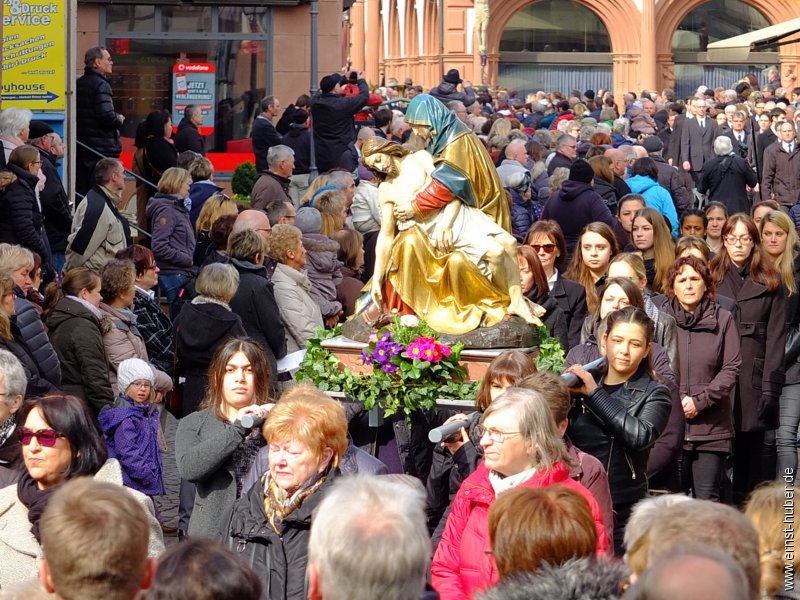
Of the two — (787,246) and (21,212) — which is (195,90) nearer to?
(21,212)

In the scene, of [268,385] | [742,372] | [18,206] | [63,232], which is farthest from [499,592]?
[63,232]

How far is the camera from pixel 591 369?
711 cm

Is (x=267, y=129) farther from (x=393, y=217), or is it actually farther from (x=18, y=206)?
(x=393, y=217)

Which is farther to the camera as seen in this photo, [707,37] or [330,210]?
[707,37]

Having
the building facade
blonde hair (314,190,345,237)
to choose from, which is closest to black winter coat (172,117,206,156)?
blonde hair (314,190,345,237)

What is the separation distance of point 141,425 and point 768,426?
3.94m

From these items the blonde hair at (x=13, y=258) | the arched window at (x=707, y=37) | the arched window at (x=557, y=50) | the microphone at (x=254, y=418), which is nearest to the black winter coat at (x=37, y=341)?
the blonde hair at (x=13, y=258)

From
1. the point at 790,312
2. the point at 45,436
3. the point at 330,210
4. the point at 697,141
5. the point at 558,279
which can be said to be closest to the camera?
the point at 45,436

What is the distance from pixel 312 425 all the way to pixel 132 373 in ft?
9.26

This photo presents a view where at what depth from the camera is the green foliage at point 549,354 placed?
28.0ft

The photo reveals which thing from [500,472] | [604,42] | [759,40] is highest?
[604,42]

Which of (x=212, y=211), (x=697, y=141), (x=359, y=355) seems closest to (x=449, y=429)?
(x=359, y=355)

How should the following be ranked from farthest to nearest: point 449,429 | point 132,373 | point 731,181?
point 731,181
point 132,373
point 449,429

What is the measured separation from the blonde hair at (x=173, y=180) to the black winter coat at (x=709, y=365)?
5241 millimetres
